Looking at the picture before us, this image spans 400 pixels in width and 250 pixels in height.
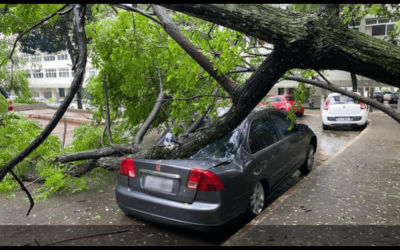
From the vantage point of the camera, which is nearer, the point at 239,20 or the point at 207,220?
the point at 239,20

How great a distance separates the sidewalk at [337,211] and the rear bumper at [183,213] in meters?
0.24

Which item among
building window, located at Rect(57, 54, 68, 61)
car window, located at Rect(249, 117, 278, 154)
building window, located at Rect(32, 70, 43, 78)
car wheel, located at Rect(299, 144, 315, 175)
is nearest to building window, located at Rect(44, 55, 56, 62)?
building window, located at Rect(57, 54, 68, 61)

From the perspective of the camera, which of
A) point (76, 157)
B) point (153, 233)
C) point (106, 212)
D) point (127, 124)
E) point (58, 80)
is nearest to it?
point (153, 233)

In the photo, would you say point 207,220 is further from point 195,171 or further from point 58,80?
point 58,80

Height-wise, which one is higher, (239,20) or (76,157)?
(239,20)

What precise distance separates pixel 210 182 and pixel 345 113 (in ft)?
35.8

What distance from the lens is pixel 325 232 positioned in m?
3.65

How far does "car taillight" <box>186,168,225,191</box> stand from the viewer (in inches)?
141

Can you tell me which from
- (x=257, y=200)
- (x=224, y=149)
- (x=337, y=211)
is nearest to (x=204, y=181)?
(x=224, y=149)

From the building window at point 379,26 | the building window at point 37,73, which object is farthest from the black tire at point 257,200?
the building window at point 37,73

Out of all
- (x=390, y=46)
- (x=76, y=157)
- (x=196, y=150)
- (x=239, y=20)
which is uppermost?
(x=239, y=20)

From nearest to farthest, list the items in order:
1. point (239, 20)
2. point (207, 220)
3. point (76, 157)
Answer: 1. point (239, 20)
2. point (207, 220)
3. point (76, 157)

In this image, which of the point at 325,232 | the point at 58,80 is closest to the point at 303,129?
the point at 325,232

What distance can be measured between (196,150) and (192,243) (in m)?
1.17
